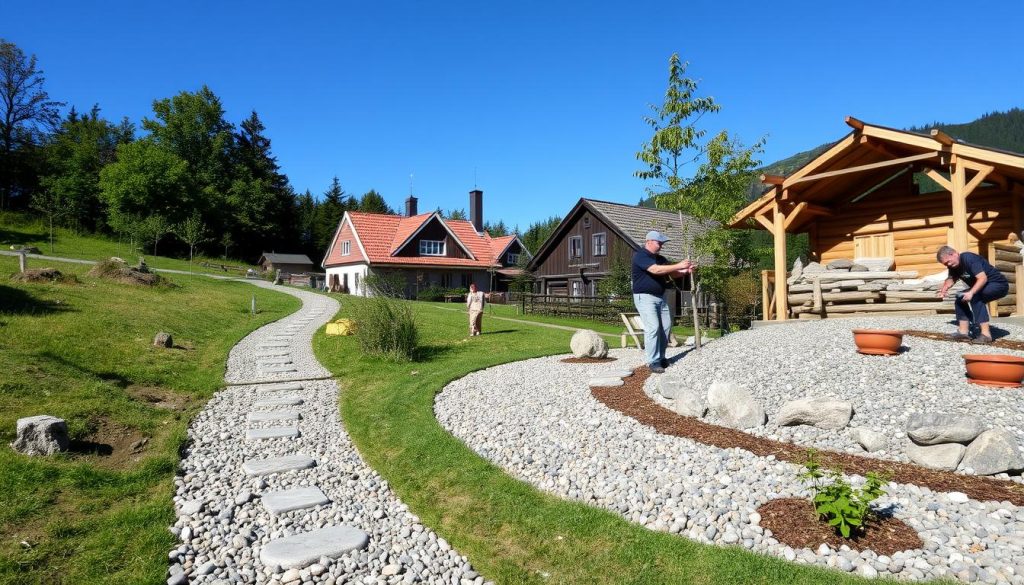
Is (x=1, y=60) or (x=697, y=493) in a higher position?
(x=1, y=60)

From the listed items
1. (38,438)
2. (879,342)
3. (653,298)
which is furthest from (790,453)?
(38,438)

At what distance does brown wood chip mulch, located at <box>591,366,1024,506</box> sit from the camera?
3.90 meters

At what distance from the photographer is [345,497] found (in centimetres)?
443

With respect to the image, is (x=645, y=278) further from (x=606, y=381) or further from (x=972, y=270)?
(x=972, y=270)

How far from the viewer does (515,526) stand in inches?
147

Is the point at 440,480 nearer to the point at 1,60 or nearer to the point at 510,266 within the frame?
the point at 510,266

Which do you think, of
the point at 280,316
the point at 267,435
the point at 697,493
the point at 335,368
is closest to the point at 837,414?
the point at 697,493

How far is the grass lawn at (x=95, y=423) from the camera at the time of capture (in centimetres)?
331

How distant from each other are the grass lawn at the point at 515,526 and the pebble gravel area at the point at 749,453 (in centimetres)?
21

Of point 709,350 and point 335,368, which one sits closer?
point 709,350

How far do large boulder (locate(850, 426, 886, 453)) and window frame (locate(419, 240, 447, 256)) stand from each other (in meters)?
36.3

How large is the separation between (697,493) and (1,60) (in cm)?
6816

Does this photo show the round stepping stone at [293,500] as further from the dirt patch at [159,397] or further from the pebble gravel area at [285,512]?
the dirt patch at [159,397]

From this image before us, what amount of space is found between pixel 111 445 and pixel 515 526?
411 centimetres
